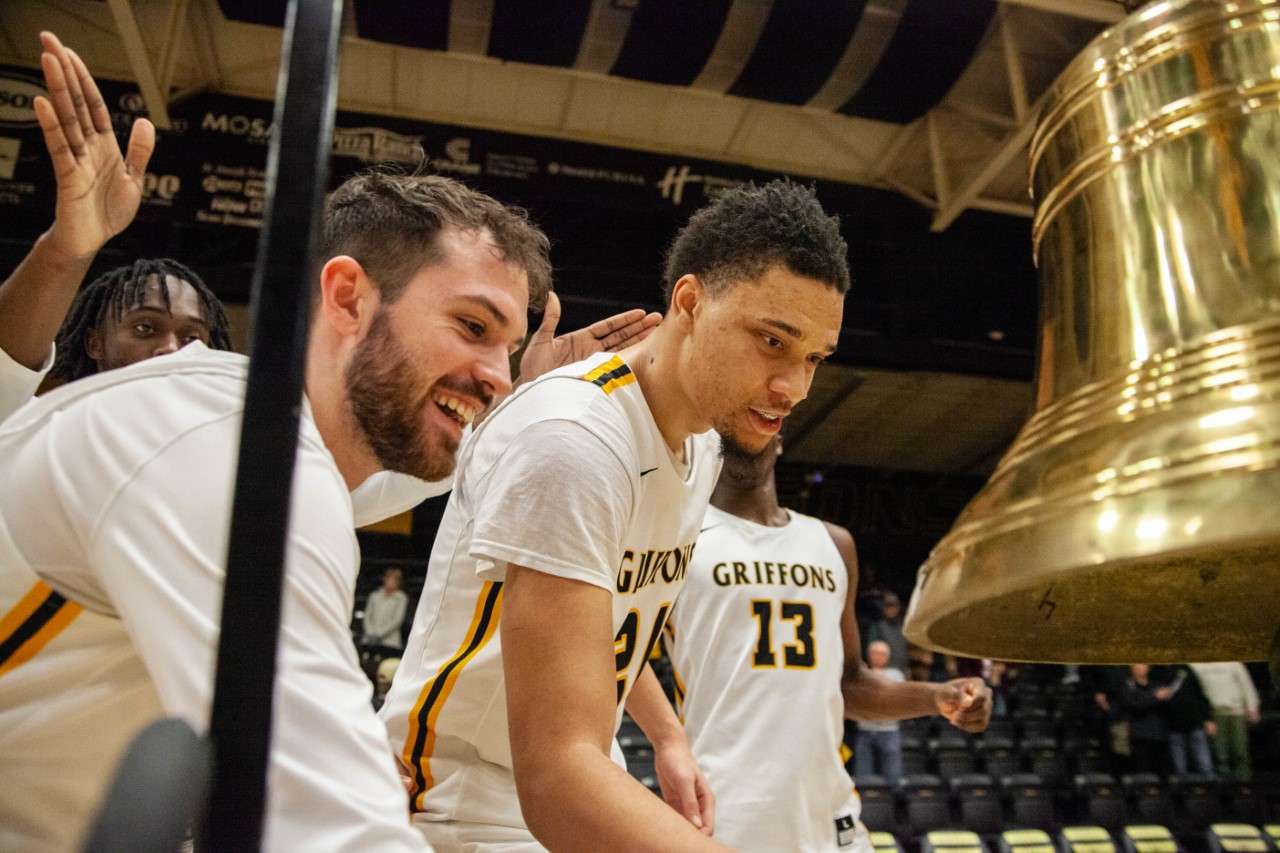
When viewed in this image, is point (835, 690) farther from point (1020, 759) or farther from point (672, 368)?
point (1020, 759)

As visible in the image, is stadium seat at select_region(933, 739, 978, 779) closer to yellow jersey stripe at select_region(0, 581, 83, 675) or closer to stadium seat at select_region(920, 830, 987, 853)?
stadium seat at select_region(920, 830, 987, 853)

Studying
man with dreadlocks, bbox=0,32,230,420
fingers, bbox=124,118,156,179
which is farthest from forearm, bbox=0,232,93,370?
fingers, bbox=124,118,156,179

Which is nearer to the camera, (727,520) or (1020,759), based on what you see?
(727,520)

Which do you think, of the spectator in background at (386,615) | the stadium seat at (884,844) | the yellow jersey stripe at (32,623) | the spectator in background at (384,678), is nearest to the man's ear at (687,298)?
the yellow jersey stripe at (32,623)

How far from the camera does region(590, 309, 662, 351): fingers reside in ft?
7.82

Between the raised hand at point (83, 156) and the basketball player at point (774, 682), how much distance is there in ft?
6.32

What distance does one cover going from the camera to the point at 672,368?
2000 millimetres

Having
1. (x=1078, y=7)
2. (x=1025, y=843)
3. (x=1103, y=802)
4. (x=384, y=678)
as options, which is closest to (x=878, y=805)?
(x=1025, y=843)

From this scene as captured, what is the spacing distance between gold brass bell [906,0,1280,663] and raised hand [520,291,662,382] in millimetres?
1235

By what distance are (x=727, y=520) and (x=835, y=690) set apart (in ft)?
2.28

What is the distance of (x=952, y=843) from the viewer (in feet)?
21.9

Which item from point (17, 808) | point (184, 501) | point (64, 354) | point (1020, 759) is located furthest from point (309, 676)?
point (1020, 759)

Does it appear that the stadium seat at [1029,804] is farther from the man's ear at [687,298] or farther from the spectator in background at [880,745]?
the man's ear at [687,298]

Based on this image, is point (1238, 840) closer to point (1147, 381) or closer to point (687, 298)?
point (687, 298)
